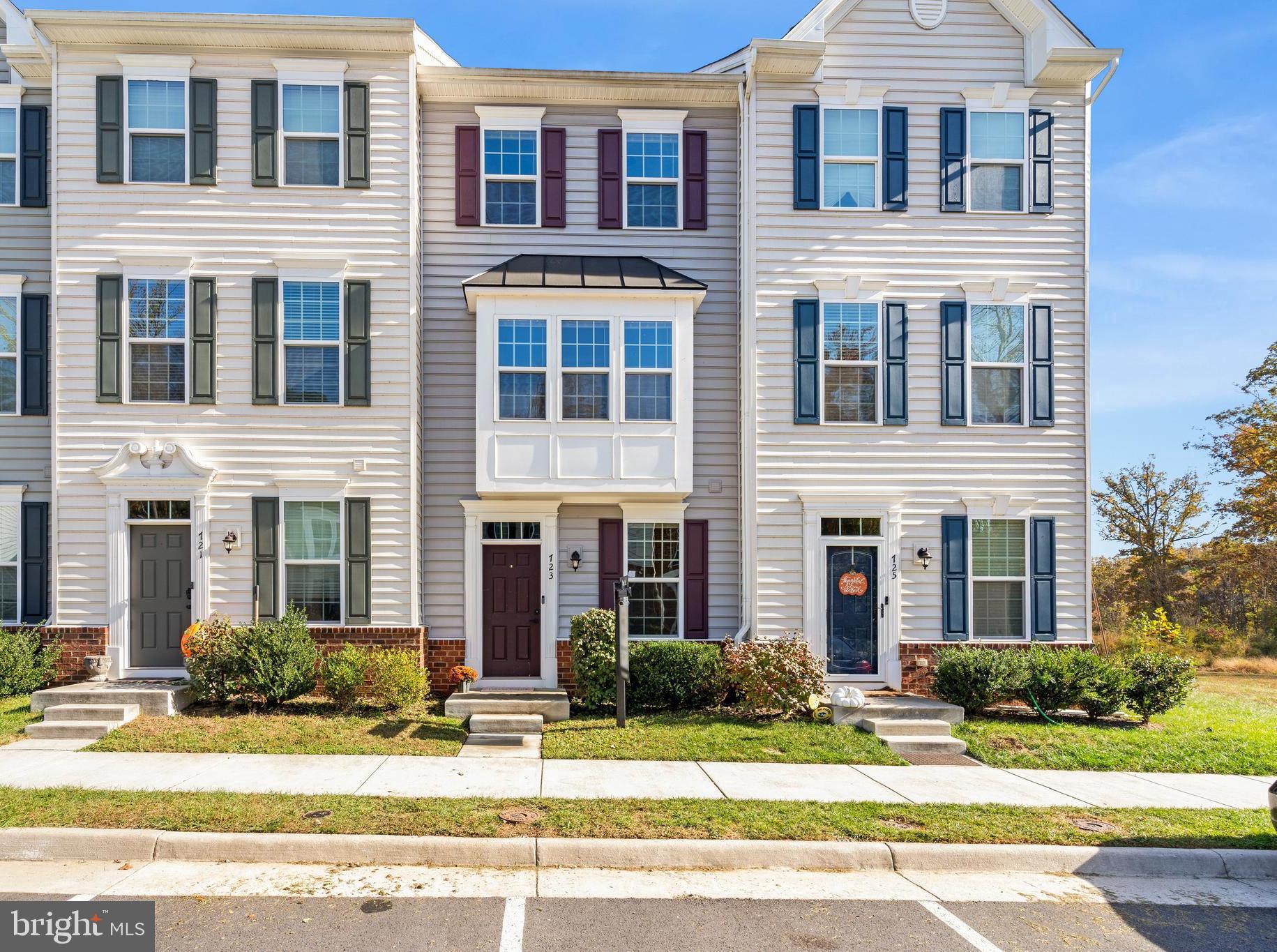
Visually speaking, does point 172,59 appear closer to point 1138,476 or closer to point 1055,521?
point 1055,521

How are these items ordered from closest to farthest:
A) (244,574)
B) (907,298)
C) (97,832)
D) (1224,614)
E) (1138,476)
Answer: (97,832) → (244,574) → (907,298) → (1224,614) → (1138,476)

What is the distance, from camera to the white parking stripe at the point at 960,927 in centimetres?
502

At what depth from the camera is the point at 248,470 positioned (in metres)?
11.4

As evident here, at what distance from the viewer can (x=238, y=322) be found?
37.8 ft

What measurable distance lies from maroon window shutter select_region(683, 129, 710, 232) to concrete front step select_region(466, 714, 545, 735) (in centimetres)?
765

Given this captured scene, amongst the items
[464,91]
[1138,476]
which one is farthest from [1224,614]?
[464,91]

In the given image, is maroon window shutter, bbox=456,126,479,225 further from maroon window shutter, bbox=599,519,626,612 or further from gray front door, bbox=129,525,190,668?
gray front door, bbox=129,525,190,668

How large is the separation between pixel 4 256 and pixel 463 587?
8275 millimetres

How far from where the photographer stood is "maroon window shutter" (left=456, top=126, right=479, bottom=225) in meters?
12.4

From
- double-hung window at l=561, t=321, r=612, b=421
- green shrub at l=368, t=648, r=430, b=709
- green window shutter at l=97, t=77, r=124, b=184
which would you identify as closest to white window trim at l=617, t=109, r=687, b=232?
double-hung window at l=561, t=321, r=612, b=421

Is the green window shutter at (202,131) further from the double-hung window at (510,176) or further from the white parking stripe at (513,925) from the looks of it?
the white parking stripe at (513,925)

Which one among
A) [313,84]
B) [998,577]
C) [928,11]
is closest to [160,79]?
[313,84]

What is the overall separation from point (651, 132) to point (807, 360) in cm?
432

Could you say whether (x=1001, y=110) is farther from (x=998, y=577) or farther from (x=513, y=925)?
(x=513, y=925)
